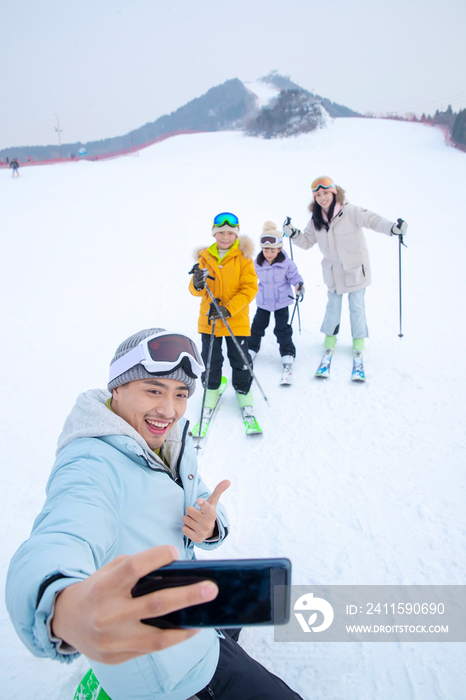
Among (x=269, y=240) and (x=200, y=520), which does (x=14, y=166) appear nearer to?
(x=269, y=240)

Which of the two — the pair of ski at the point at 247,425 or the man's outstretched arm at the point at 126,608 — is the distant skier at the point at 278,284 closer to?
the pair of ski at the point at 247,425

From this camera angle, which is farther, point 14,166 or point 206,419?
point 14,166

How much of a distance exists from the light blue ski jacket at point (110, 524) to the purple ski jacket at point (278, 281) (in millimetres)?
3527

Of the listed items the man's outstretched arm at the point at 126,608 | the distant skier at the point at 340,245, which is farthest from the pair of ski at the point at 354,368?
the man's outstretched arm at the point at 126,608

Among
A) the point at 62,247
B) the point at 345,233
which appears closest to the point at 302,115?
the point at 62,247

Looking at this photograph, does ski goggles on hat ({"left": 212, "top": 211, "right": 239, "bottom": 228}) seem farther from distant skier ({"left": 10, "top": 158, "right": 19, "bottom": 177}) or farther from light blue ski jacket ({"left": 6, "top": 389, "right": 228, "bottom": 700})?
distant skier ({"left": 10, "top": 158, "right": 19, "bottom": 177})

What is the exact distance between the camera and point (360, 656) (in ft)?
6.64

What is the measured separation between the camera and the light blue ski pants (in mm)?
4816

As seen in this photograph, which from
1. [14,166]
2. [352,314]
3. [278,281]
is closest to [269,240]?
[278,281]

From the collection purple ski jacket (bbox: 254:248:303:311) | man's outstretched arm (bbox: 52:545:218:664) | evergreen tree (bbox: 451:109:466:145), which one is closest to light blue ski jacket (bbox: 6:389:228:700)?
man's outstretched arm (bbox: 52:545:218:664)

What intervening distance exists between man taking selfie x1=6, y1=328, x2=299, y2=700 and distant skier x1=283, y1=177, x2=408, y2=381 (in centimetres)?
338

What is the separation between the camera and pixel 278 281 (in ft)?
16.2

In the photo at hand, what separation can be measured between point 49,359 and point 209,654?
4.67 metres

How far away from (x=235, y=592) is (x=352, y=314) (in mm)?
4560
